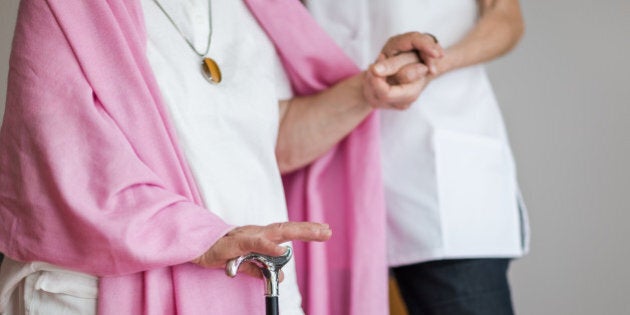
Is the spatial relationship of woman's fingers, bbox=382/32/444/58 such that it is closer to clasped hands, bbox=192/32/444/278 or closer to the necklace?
clasped hands, bbox=192/32/444/278

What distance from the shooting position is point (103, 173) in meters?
0.86

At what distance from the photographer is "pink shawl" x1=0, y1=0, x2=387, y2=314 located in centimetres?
84

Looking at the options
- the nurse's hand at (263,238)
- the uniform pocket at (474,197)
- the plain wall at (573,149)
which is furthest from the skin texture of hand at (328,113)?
the plain wall at (573,149)

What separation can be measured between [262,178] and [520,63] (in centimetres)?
116

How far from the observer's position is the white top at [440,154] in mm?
1217

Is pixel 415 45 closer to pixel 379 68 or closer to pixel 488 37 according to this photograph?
pixel 379 68

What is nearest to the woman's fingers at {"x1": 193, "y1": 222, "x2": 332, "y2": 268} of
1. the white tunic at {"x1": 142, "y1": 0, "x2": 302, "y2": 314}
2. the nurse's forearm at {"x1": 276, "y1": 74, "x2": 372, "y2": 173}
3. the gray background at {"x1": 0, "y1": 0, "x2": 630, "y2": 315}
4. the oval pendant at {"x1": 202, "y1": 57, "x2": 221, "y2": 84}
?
the white tunic at {"x1": 142, "y1": 0, "x2": 302, "y2": 314}

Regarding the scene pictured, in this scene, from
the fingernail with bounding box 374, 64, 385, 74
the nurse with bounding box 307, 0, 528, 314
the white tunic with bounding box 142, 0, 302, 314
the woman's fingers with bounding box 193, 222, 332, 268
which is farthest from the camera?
the nurse with bounding box 307, 0, 528, 314

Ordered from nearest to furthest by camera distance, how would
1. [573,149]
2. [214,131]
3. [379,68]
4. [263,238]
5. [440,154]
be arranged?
[263,238]
[214,131]
[379,68]
[440,154]
[573,149]

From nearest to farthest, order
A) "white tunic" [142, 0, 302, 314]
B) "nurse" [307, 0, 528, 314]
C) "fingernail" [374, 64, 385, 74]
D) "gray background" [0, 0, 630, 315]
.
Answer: "white tunic" [142, 0, 302, 314]
"fingernail" [374, 64, 385, 74]
"nurse" [307, 0, 528, 314]
"gray background" [0, 0, 630, 315]

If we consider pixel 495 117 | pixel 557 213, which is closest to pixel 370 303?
pixel 495 117

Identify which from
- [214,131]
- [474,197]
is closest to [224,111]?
[214,131]

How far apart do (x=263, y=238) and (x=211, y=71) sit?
0.92ft

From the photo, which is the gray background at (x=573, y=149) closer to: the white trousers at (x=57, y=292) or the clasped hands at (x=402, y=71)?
the clasped hands at (x=402, y=71)
